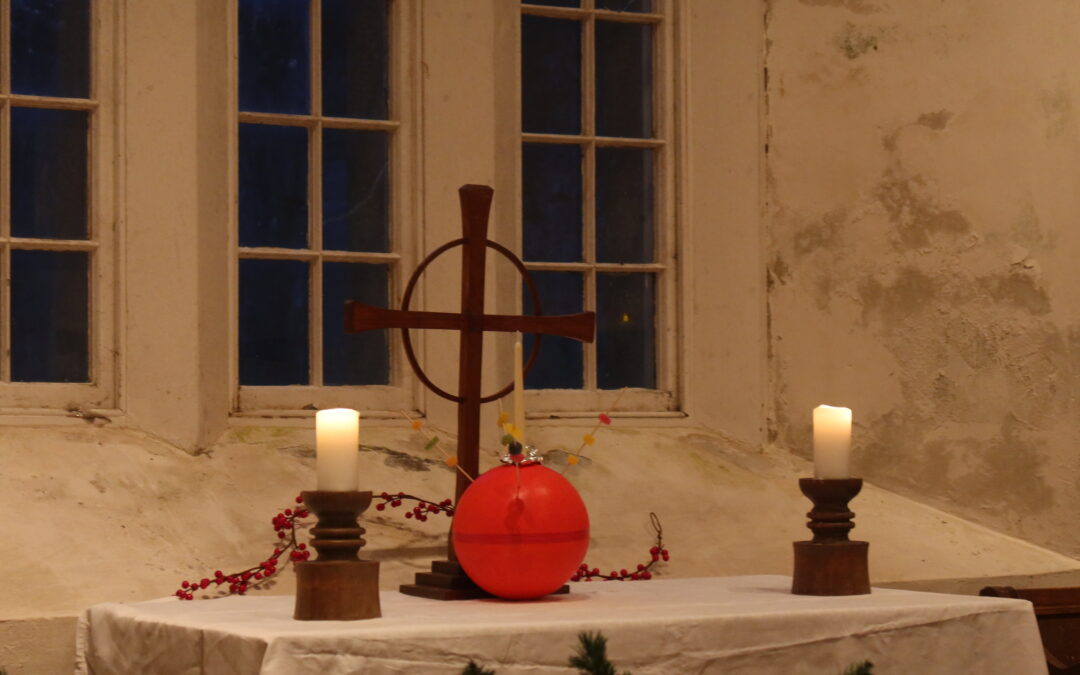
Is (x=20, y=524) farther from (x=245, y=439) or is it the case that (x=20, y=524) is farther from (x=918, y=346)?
(x=918, y=346)

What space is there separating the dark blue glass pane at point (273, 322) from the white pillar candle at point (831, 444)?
1.20 m

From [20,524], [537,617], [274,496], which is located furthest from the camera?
[274,496]

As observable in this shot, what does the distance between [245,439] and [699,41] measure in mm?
1345

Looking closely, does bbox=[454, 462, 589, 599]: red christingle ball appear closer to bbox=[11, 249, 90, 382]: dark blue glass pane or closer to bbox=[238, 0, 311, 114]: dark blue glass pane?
bbox=[11, 249, 90, 382]: dark blue glass pane

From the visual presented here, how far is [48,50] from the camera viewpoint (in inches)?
111

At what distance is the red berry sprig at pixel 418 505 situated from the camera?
261cm

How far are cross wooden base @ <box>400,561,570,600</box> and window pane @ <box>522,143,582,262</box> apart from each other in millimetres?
1152

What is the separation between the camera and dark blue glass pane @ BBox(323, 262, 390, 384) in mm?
3027

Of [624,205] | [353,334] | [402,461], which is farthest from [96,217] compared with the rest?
[624,205]

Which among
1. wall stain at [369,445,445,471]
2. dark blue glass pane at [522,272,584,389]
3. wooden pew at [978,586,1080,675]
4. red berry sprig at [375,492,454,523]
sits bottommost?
wooden pew at [978,586,1080,675]

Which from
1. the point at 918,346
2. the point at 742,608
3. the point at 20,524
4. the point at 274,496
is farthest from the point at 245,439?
the point at 918,346

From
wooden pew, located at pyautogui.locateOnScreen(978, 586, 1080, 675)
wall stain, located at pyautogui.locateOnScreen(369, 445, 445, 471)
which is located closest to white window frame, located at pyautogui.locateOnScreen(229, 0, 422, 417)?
wall stain, located at pyautogui.locateOnScreen(369, 445, 445, 471)

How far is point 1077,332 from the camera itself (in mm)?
3303

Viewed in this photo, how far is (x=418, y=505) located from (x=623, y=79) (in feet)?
3.76
